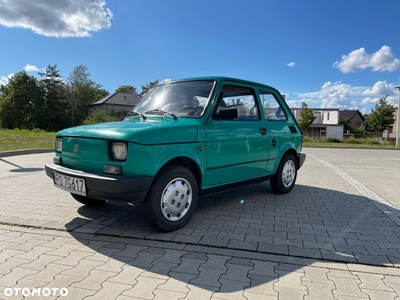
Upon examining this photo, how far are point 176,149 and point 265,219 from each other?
5.67ft

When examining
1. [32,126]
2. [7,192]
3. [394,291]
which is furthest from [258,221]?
[32,126]

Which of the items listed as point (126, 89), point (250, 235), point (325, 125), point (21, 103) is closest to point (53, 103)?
point (21, 103)

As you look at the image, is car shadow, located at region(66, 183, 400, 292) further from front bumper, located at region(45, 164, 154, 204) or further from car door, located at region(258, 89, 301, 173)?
car door, located at region(258, 89, 301, 173)

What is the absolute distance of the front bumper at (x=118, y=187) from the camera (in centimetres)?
302

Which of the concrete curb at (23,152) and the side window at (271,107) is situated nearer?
the side window at (271,107)

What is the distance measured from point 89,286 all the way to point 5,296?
0.60 m

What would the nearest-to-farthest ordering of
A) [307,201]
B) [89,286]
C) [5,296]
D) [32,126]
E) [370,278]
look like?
[5,296] < [89,286] < [370,278] < [307,201] < [32,126]

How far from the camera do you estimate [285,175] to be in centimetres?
559

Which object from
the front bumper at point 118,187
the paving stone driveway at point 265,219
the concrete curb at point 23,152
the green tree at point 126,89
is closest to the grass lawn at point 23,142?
→ the concrete curb at point 23,152

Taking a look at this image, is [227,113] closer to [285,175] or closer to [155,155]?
[155,155]

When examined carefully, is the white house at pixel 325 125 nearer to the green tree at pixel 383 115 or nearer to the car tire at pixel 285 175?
the green tree at pixel 383 115

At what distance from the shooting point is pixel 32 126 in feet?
163

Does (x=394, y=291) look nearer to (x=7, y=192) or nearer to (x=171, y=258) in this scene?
(x=171, y=258)

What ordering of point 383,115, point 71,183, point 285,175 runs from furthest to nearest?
point 383,115 < point 285,175 < point 71,183
